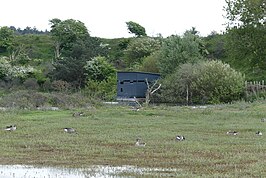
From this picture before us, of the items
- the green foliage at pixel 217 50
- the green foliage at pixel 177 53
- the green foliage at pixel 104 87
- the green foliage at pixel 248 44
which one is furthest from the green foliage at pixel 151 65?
the green foliage at pixel 217 50

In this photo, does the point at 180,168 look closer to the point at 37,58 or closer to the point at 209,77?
the point at 209,77

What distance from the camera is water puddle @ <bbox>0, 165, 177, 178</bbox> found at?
524 inches

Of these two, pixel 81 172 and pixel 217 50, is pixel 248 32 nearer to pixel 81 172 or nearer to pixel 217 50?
pixel 217 50

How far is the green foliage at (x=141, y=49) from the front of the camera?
72.7 metres

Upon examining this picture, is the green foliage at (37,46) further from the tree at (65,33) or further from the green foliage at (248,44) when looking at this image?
the green foliage at (248,44)

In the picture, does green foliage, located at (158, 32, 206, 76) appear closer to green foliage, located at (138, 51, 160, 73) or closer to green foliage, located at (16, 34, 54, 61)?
green foliage, located at (138, 51, 160, 73)

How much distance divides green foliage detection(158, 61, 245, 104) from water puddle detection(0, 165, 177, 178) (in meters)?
34.0

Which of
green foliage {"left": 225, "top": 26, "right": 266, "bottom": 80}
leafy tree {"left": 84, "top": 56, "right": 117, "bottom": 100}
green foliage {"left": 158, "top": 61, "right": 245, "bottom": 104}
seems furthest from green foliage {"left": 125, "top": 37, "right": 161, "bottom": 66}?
green foliage {"left": 158, "top": 61, "right": 245, "bottom": 104}

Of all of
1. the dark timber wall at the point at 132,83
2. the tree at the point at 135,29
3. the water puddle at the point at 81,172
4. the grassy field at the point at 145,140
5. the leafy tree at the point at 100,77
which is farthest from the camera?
the tree at the point at 135,29

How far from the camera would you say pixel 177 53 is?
55.2m

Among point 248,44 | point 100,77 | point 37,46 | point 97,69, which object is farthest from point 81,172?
point 37,46

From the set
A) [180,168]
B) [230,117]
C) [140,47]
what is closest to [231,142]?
[180,168]

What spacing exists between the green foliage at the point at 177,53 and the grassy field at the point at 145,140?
21.8m

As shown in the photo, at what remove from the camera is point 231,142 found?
2005cm
